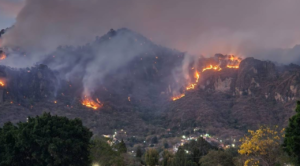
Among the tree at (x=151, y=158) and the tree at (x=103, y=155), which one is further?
the tree at (x=151, y=158)

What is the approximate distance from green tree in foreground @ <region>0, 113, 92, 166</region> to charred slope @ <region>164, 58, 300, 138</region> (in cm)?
9839

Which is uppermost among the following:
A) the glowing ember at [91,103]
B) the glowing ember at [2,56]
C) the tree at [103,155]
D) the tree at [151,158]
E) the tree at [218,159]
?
the glowing ember at [2,56]

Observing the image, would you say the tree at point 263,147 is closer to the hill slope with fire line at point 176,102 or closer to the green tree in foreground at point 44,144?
the green tree in foreground at point 44,144

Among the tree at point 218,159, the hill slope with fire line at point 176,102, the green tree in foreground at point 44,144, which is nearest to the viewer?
the green tree in foreground at point 44,144

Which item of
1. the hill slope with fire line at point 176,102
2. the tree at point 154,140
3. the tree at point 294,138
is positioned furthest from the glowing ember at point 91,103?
the tree at point 294,138

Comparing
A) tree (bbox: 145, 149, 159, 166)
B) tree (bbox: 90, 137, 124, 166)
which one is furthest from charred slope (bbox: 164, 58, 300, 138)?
tree (bbox: 90, 137, 124, 166)

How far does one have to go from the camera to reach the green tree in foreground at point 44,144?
29.5 m

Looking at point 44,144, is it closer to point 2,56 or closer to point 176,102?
point 176,102

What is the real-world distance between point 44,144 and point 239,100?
149m

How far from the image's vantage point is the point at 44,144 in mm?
29719

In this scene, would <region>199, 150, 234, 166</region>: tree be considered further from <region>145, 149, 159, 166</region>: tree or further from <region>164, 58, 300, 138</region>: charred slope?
<region>164, 58, 300, 138</region>: charred slope

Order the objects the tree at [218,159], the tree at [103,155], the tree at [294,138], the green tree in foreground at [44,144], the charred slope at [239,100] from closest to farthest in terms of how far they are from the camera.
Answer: the tree at [294,138]
the green tree in foreground at [44,144]
the tree at [103,155]
the tree at [218,159]
the charred slope at [239,100]

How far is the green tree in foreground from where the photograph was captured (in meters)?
29.5

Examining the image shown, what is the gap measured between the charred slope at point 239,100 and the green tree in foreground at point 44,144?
3873 inches
